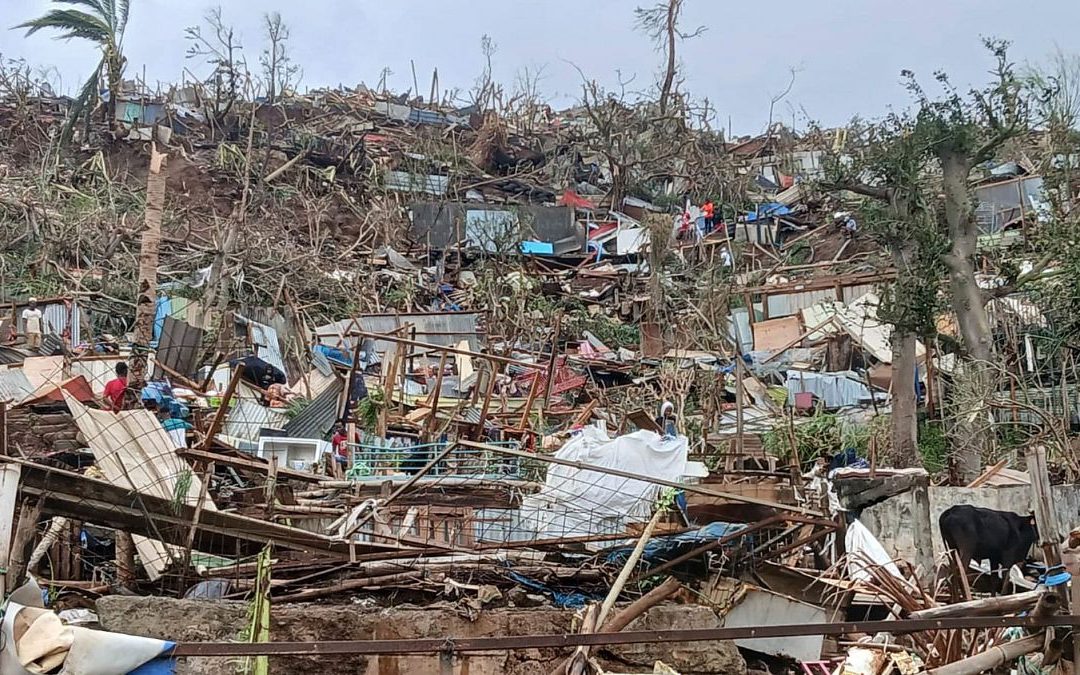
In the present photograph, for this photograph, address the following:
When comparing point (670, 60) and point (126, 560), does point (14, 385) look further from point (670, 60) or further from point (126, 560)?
point (670, 60)

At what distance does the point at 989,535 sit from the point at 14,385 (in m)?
10.6

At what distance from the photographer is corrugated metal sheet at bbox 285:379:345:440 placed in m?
13.0

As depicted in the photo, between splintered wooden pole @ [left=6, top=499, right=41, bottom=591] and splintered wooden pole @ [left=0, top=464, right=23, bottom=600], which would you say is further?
splintered wooden pole @ [left=6, top=499, right=41, bottom=591]

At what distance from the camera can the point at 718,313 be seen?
2077 cm

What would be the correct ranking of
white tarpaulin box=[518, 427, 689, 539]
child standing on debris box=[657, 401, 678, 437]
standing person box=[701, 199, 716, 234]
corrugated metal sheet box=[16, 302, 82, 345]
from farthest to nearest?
1. standing person box=[701, 199, 716, 234]
2. corrugated metal sheet box=[16, 302, 82, 345]
3. child standing on debris box=[657, 401, 678, 437]
4. white tarpaulin box=[518, 427, 689, 539]

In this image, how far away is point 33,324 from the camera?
614 inches

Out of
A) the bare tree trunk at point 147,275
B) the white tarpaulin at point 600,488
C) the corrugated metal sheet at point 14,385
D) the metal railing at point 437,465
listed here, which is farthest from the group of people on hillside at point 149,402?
the white tarpaulin at point 600,488

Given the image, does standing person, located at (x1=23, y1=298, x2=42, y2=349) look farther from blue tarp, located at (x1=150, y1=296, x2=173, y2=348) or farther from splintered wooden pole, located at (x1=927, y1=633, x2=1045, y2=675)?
splintered wooden pole, located at (x1=927, y1=633, x2=1045, y2=675)

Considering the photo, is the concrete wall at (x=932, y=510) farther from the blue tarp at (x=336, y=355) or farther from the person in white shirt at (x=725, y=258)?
the person in white shirt at (x=725, y=258)

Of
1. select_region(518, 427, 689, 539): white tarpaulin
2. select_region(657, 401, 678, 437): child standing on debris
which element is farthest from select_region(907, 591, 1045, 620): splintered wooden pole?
select_region(657, 401, 678, 437): child standing on debris

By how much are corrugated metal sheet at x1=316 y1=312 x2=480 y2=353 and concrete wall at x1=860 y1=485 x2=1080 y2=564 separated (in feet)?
32.5

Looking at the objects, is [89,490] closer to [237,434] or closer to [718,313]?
[237,434]

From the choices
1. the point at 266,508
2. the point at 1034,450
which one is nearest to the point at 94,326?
the point at 266,508

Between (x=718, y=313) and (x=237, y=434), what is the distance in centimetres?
1110
